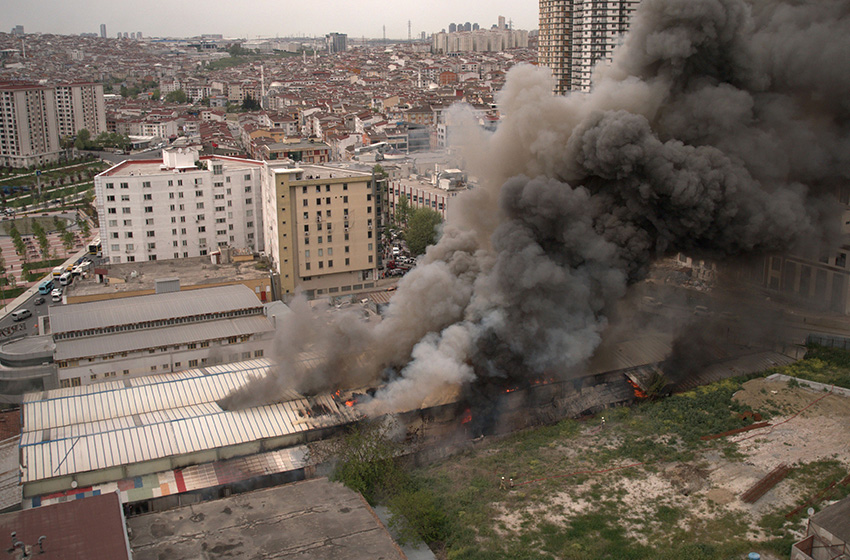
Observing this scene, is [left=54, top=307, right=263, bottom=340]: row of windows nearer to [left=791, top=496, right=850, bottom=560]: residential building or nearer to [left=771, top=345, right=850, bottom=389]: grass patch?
[left=771, top=345, right=850, bottom=389]: grass patch

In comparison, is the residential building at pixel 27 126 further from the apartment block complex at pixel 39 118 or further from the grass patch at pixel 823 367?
the grass patch at pixel 823 367

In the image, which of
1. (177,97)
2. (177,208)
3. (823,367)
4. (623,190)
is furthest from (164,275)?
(177,97)

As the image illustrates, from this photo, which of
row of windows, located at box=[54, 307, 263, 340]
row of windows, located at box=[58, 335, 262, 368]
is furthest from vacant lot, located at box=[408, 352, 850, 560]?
row of windows, located at box=[54, 307, 263, 340]

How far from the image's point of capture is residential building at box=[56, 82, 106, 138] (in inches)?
3381

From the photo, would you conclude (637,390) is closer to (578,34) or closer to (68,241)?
(68,241)

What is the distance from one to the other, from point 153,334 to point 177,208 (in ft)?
37.6

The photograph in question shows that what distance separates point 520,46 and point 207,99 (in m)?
95.6

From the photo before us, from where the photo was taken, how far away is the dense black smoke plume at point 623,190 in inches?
873

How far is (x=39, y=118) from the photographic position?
78.6 m

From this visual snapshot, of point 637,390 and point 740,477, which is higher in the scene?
point 637,390

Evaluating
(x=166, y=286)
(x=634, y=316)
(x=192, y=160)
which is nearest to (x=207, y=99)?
(x=192, y=160)

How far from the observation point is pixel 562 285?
22188 mm

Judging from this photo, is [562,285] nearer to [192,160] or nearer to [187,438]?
[187,438]

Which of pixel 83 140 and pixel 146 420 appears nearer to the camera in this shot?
pixel 146 420
